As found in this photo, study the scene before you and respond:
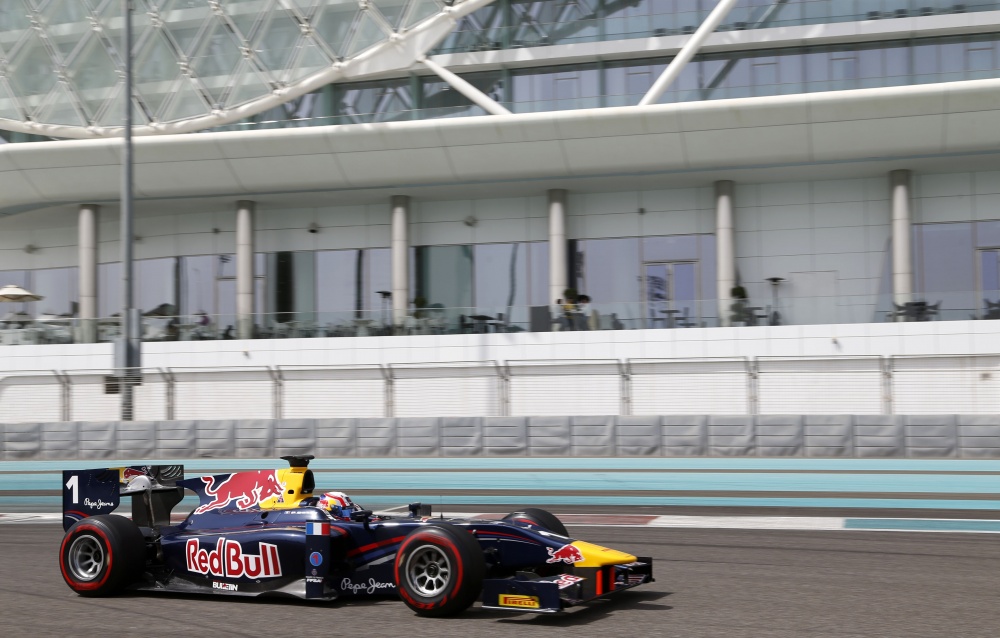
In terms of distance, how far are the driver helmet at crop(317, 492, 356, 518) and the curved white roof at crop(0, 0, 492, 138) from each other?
2303cm

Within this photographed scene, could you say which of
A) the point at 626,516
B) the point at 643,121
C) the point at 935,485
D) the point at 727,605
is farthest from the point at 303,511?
the point at 643,121

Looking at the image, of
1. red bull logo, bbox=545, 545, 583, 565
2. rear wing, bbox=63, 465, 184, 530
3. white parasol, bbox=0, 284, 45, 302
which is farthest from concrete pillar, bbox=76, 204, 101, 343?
red bull logo, bbox=545, 545, 583, 565

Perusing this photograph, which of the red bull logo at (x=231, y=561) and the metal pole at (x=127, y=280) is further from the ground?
the metal pole at (x=127, y=280)

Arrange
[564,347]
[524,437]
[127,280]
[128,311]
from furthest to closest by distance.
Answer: [564,347] → [127,280] → [128,311] → [524,437]

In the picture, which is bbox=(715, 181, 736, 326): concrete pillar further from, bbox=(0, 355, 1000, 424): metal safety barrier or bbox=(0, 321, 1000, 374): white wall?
A: bbox=(0, 355, 1000, 424): metal safety barrier

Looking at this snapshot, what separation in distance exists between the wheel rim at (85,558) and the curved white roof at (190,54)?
2292 cm

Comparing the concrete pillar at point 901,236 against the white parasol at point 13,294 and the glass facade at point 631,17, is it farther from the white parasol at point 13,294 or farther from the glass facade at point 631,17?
the white parasol at point 13,294

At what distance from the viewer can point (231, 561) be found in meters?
7.34

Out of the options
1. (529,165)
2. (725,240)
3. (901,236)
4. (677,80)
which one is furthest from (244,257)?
(901,236)

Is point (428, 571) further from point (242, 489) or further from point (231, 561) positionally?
point (242, 489)

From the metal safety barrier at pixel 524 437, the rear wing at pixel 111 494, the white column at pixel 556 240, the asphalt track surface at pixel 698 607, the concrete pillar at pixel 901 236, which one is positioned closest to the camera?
the asphalt track surface at pixel 698 607

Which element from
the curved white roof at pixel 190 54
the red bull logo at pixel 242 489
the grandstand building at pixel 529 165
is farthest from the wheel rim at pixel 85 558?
the curved white roof at pixel 190 54

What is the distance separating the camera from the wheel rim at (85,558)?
24.9ft

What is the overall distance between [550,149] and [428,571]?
22.7m
